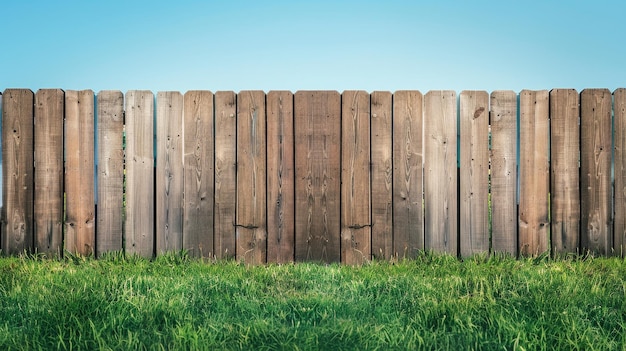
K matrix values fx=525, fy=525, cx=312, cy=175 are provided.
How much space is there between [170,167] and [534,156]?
3.58m

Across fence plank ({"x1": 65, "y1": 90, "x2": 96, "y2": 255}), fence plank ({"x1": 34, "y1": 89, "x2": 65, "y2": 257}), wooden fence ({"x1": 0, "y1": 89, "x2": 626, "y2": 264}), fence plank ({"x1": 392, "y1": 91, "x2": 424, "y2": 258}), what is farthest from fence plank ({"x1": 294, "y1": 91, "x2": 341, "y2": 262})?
fence plank ({"x1": 34, "y1": 89, "x2": 65, "y2": 257})

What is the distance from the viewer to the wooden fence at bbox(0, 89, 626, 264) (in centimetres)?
507

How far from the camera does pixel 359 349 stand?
2463 mm

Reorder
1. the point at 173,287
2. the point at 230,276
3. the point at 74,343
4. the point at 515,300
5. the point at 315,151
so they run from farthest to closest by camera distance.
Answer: the point at 315,151
the point at 230,276
the point at 173,287
the point at 515,300
the point at 74,343

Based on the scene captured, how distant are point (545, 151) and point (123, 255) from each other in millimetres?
4298

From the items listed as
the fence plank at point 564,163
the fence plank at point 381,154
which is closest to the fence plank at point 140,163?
the fence plank at point 381,154

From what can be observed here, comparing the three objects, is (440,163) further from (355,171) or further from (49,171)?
(49,171)

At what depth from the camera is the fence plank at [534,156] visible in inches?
203

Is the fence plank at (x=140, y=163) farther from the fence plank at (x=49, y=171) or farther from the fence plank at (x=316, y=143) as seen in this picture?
the fence plank at (x=316, y=143)

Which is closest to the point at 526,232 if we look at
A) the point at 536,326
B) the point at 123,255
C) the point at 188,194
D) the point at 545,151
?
the point at 545,151

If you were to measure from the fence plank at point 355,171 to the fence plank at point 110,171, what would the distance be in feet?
7.22

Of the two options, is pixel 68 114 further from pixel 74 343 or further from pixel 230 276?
pixel 74 343

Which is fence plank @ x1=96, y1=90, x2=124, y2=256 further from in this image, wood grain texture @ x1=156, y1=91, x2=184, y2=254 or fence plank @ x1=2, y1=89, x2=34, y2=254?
fence plank @ x1=2, y1=89, x2=34, y2=254

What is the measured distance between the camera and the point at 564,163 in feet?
17.1
